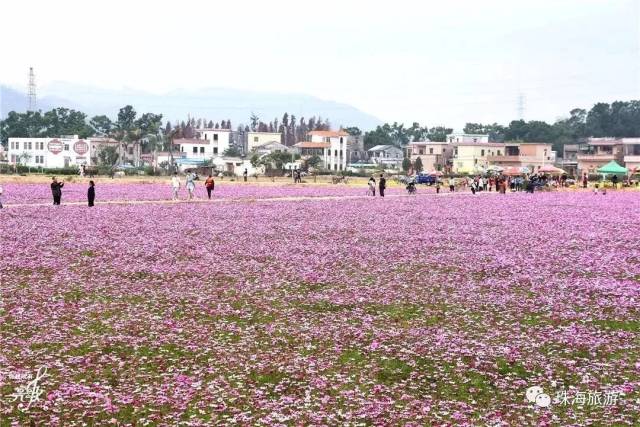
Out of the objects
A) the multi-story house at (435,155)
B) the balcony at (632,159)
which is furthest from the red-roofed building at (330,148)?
the balcony at (632,159)

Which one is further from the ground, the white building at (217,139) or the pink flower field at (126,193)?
the white building at (217,139)

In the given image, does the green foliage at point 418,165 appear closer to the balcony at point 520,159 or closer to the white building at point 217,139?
the balcony at point 520,159

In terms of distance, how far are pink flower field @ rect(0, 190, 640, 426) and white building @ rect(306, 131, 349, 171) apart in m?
135

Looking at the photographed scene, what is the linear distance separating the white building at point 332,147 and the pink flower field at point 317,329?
13518 centimetres

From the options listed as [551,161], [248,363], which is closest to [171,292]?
[248,363]

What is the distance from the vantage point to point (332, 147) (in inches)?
6531

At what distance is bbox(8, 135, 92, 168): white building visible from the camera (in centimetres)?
14425

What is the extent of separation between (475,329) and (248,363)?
467 centimetres

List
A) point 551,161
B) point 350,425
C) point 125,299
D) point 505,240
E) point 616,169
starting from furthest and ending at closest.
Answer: point 551,161, point 616,169, point 505,240, point 125,299, point 350,425

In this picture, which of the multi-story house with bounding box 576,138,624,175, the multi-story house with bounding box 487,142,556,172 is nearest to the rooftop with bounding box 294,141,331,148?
the multi-story house with bounding box 487,142,556,172

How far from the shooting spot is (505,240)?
29.0 metres

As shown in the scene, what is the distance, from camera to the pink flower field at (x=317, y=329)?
32.6 ft

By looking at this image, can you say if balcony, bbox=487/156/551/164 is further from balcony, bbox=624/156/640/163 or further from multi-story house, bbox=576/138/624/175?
balcony, bbox=624/156/640/163

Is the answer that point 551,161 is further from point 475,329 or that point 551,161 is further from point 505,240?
point 475,329
